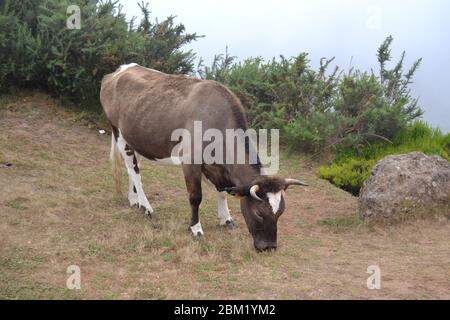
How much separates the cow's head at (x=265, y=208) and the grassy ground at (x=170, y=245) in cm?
21

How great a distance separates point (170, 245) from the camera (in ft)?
23.8

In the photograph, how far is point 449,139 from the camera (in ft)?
39.0

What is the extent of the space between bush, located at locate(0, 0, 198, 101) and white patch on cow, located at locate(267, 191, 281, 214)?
737 cm

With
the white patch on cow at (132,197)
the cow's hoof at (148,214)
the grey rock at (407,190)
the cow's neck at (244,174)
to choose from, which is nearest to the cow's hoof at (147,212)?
the cow's hoof at (148,214)

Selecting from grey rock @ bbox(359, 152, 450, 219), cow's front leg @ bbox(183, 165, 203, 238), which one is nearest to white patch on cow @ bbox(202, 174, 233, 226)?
cow's front leg @ bbox(183, 165, 203, 238)

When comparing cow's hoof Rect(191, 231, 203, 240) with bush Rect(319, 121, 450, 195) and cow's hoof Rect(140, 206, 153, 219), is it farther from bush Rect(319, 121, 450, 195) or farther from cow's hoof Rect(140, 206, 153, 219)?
→ bush Rect(319, 121, 450, 195)

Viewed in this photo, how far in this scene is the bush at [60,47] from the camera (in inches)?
509

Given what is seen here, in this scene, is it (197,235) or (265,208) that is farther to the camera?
(197,235)

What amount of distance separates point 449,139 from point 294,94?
4.13 metres

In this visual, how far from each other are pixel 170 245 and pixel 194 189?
34.3 inches

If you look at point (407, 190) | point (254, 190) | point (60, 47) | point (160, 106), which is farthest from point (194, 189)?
point (60, 47)

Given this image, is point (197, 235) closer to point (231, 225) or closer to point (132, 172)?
point (231, 225)

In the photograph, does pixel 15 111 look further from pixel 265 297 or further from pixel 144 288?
pixel 265 297

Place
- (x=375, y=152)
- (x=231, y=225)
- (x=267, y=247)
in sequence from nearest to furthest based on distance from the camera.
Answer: (x=267, y=247), (x=231, y=225), (x=375, y=152)
